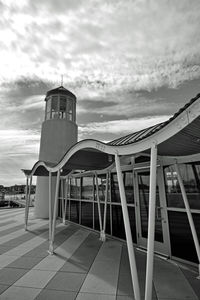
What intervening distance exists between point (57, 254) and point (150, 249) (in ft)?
12.2

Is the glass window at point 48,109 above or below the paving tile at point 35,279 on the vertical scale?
above

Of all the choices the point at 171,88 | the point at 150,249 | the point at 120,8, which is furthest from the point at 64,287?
the point at 171,88

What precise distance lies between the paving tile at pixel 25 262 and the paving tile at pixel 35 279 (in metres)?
0.39

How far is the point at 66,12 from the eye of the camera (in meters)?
3.96

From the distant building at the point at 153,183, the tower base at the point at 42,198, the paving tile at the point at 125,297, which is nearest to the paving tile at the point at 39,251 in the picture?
the distant building at the point at 153,183

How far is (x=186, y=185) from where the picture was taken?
15.4 feet

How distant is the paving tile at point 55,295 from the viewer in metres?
3.11

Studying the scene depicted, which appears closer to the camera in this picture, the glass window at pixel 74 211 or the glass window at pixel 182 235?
the glass window at pixel 182 235

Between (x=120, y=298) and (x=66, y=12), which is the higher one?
(x=66, y=12)

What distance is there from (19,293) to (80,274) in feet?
4.20

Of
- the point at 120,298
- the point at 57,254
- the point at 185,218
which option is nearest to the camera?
the point at 120,298

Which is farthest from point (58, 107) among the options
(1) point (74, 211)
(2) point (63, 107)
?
(1) point (74, 211)

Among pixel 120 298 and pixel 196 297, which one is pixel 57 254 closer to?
pixel 120 298

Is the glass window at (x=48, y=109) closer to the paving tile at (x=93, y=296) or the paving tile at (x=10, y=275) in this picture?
the paving tile at (x=10, y=275)
